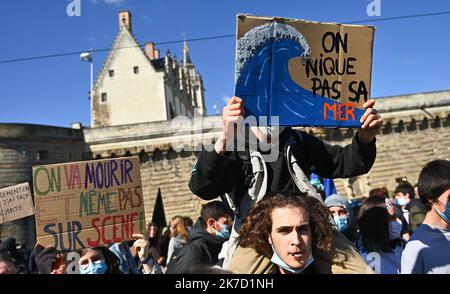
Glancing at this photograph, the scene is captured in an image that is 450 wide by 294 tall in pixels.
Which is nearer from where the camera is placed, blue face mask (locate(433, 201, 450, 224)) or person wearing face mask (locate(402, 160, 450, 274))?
person wearing face mask (locate(402, 160, 450, 274))

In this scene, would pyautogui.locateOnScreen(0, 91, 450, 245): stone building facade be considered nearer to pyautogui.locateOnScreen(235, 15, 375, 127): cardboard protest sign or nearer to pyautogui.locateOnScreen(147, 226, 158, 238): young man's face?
pyautogui.locateOnScreen(147, 226, 158, 238): young man's face

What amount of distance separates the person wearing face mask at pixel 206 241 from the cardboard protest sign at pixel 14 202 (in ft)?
6.59

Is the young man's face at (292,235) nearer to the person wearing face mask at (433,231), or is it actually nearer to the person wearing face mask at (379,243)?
the person wearing face mask at (433,231)

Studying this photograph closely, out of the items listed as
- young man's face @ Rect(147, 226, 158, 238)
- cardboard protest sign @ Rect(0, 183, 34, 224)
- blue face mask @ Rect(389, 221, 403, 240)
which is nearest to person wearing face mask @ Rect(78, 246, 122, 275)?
cardboard protest sign @ Rect(0, 183, 34, 224)

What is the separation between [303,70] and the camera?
292 cm

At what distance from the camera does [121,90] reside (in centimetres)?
3731

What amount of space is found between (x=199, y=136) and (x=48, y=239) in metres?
22.0

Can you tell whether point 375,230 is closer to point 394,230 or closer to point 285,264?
point 394,230

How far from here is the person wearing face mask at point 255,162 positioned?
262cm

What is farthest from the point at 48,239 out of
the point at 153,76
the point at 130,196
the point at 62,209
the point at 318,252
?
the point at 153,76

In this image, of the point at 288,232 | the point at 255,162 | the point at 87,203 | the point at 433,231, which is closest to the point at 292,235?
the point at 288,232

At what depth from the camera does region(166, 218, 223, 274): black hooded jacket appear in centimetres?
365

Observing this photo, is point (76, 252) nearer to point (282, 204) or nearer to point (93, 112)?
point (282, 204)

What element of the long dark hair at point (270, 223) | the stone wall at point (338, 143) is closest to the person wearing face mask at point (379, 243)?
the long dark hair at point (270, 223)
